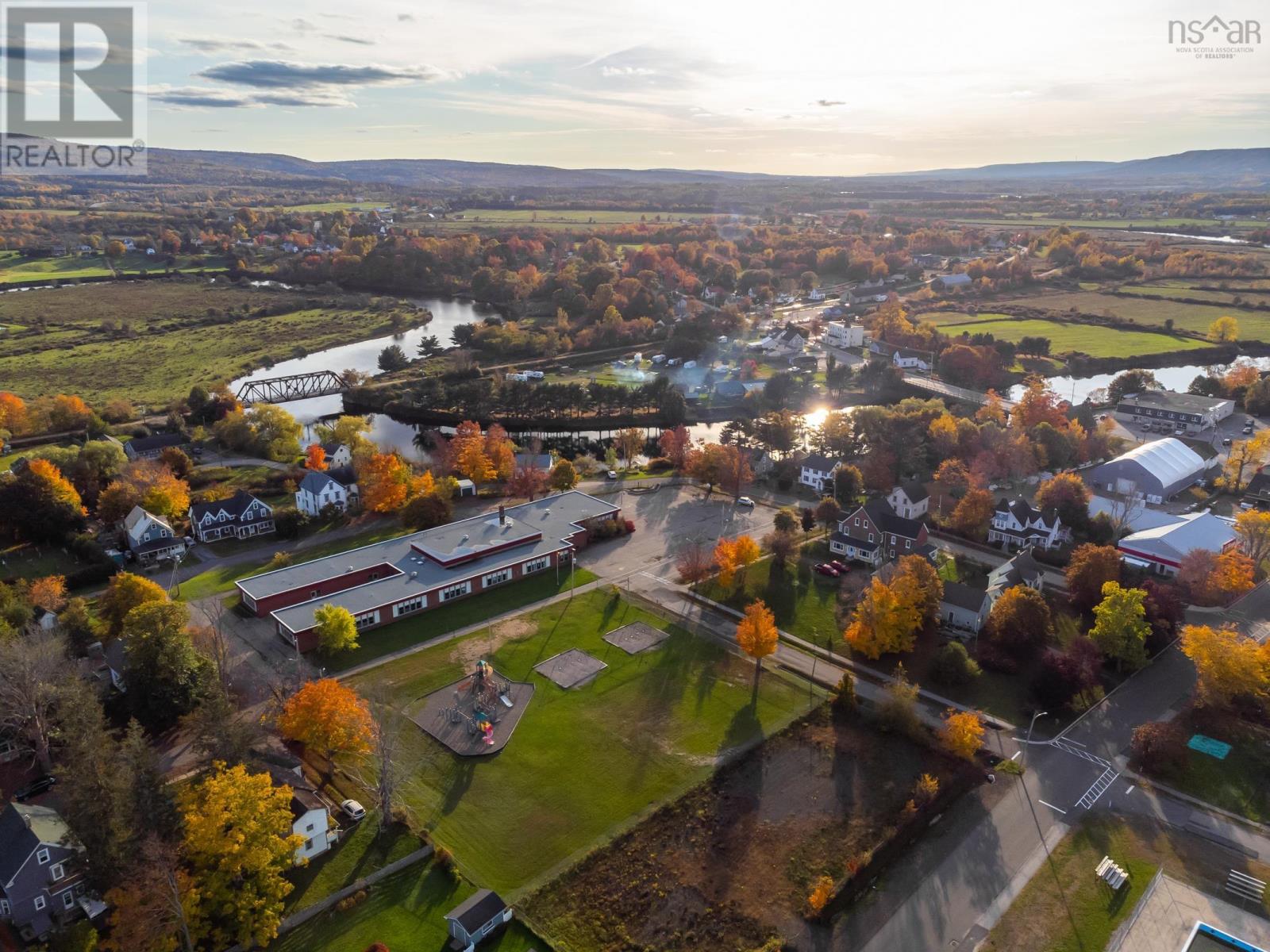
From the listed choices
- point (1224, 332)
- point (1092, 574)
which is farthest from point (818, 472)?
point (1224, 332)

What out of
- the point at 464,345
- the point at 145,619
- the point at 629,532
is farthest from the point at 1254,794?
the point at 464,345

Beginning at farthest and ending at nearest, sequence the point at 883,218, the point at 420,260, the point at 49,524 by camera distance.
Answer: the point at 883,218, the point at 420,260, the point at 49,524

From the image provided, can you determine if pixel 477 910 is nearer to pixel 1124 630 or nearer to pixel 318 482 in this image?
pixel 1124 630

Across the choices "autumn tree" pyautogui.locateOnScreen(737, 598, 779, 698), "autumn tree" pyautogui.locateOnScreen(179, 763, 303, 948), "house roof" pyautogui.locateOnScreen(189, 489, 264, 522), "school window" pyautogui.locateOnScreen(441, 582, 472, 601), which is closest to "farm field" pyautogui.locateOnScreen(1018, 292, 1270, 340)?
"autumn tree" pyautogui.locateOnScreen(737, 598, 779, 698)

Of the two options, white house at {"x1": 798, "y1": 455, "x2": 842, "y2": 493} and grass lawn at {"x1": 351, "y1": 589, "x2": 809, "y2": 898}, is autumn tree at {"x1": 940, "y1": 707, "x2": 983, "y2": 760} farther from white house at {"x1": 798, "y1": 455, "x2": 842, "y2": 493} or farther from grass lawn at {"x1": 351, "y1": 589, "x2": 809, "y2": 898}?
white house at {"x1": 798, "y1": 455, "x2": 842, "y2": 493}

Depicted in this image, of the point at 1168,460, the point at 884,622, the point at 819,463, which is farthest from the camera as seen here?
the point at 819,463

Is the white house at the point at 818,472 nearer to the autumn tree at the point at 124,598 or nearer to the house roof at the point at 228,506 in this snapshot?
the house roof at the point at 228,506

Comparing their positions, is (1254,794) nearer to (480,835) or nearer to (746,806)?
(746,806)
